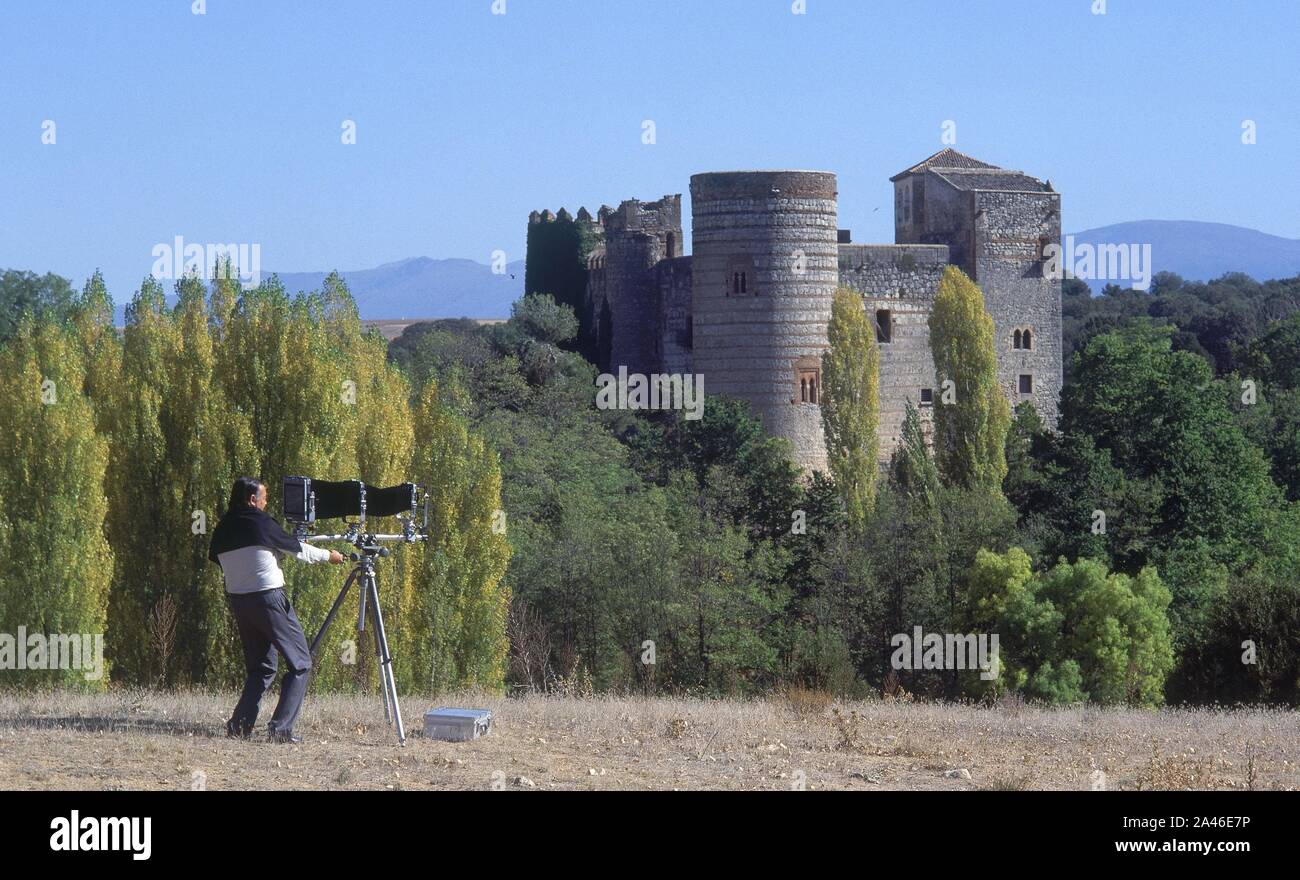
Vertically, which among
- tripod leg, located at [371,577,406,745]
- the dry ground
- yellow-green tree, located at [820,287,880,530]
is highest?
yellow-green tree, located at [820,287,880,530]

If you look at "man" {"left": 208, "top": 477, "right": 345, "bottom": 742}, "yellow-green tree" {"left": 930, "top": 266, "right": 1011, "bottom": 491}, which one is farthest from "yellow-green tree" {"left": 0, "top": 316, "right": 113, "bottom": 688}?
"yellow-green tree" {"left": 930, "top": 266, "right": 1011, "bottom": 491}

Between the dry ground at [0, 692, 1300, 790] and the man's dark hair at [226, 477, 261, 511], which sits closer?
the dry ground at [0, 692, 1300, 790]

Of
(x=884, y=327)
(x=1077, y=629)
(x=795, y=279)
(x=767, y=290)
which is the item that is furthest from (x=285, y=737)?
(x=884, y=327)

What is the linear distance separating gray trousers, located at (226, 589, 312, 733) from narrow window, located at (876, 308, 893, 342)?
32.7 metres

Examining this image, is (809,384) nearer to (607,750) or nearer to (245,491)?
(607,750)

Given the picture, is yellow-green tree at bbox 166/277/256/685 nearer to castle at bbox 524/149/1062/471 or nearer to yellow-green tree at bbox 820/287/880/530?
yellow-green tree at bbox 820/287/880/530

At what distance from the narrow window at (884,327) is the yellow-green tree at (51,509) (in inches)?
1013

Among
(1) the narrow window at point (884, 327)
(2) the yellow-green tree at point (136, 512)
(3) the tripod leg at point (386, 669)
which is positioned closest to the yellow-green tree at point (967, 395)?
(1) the narrow window at point (884, 327)

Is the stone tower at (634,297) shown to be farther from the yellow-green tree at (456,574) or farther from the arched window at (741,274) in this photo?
the yellow-green tree at (456,574)

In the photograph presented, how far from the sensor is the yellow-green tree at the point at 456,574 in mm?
21078

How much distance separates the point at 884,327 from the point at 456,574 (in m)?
21.4

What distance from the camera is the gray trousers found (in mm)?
9141
